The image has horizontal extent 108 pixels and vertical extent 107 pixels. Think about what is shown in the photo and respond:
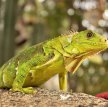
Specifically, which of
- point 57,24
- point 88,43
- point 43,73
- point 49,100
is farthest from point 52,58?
point 57,24

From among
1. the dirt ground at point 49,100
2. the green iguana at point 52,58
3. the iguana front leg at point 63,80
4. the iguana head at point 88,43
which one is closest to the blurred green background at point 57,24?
the iguana front leg at point 63,80

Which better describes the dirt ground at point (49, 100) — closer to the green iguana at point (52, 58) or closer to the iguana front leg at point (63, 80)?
the green iguana at point (52, 58)

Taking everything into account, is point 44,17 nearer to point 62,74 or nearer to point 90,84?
point 90,84

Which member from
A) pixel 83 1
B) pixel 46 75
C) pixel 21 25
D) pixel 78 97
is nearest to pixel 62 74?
pixel 46 75

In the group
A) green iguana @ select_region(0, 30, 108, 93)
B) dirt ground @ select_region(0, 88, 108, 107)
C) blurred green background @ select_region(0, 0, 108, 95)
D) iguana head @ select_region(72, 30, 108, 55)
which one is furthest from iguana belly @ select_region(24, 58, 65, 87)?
blurred green background @ select_region(0, 0, 108, 95)

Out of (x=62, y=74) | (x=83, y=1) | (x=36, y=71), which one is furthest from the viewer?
(x=83, y=1)

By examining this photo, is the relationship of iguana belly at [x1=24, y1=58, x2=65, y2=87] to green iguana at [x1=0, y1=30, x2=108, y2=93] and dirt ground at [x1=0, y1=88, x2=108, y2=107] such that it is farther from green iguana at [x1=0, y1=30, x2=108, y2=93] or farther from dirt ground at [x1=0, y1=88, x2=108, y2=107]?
dirt ground at [x1=0, y1=88, x2=108, y2=107]
